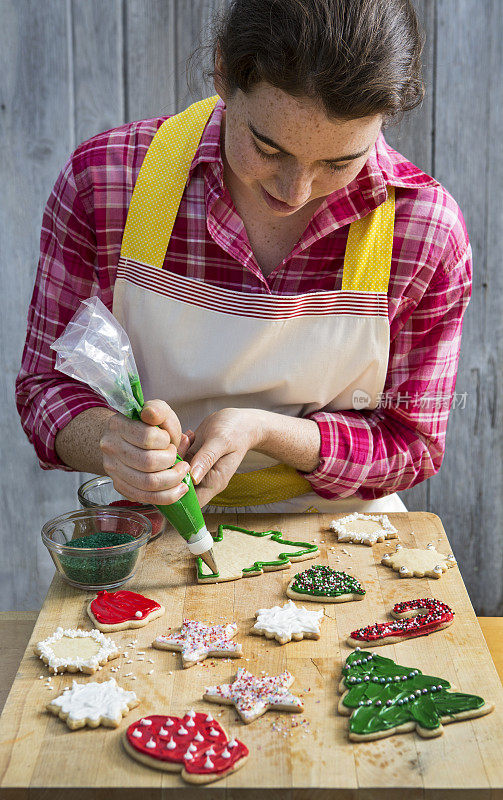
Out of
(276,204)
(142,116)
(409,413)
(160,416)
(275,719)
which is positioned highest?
(142,116)

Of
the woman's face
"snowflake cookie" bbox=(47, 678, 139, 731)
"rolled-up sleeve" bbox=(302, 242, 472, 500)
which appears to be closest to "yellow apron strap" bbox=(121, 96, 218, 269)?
the woman's face

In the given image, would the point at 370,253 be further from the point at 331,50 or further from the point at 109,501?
the point at 109,501

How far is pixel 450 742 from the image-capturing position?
888 millimetres

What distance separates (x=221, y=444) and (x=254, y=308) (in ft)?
0.87

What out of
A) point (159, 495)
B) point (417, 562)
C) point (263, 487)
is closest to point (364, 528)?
point (417, 562)

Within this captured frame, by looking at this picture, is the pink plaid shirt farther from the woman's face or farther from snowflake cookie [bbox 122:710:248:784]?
snowflake cookie [bbox 122:710:248:784]

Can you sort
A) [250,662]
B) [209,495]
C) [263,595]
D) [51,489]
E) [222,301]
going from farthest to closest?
[51,489]
[222,301]
[209,495]
[263,595]
[250,662]

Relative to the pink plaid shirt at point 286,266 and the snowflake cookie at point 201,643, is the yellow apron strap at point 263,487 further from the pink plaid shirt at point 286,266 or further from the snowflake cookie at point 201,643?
the snowflake cookie at point 201,643

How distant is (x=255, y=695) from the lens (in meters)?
0.94

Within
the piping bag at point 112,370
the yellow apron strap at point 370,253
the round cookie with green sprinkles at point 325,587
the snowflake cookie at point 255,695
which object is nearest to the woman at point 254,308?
the yellow apron strap at point 370,253

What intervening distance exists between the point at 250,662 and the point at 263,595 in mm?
160

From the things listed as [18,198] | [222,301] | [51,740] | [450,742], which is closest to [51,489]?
[18,198]

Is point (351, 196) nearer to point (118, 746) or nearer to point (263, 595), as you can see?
point (263, 595)

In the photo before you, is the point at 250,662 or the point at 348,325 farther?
the point at 348,325
